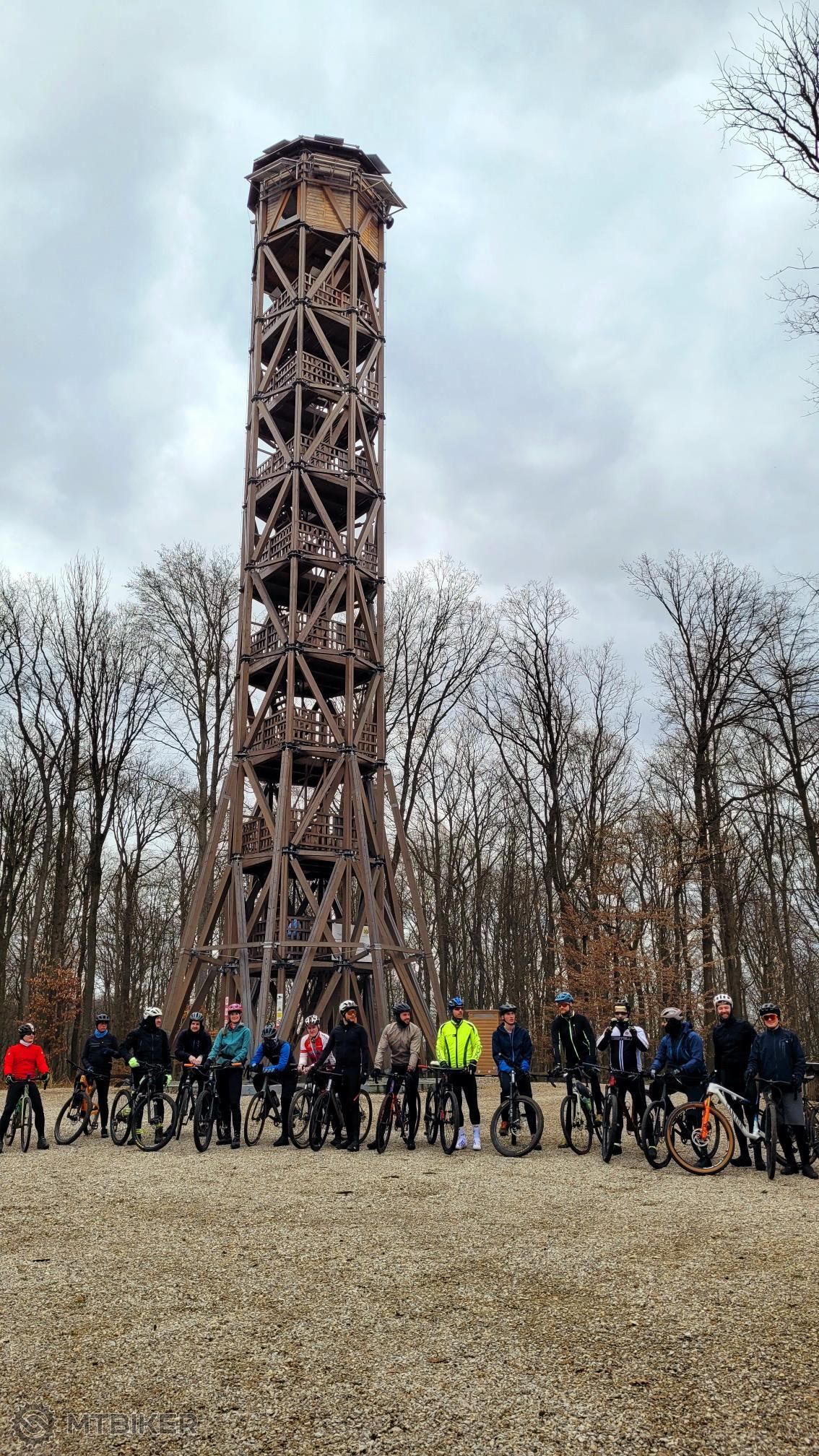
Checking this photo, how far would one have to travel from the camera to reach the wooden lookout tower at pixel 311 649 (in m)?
21.0

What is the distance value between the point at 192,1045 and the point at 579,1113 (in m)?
4.72

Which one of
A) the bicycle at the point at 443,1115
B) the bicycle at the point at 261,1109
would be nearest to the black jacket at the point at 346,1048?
the bicycle at the point at 443,1115

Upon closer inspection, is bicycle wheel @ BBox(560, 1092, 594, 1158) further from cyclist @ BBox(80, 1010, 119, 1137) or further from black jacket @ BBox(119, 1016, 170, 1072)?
cyclist @ BBox(80, 1010, 119, 1137)

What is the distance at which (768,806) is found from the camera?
2819cm

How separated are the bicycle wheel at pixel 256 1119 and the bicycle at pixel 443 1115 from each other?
6.92 feet

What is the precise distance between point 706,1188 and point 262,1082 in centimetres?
637

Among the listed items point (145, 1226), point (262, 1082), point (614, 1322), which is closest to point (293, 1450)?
point (614, 1322)

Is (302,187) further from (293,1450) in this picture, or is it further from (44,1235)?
(293,1450)

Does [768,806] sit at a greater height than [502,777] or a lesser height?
lesser

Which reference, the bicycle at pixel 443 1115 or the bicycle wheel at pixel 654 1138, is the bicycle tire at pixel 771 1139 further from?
the bicycle at pixel 443 1115

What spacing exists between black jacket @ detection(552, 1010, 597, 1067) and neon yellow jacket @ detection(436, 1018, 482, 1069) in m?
0.90

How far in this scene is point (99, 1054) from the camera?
12.0 m

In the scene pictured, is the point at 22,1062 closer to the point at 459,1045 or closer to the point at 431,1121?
the point at 431,1121

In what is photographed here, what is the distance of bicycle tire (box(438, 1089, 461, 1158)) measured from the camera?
1084 centimetres
